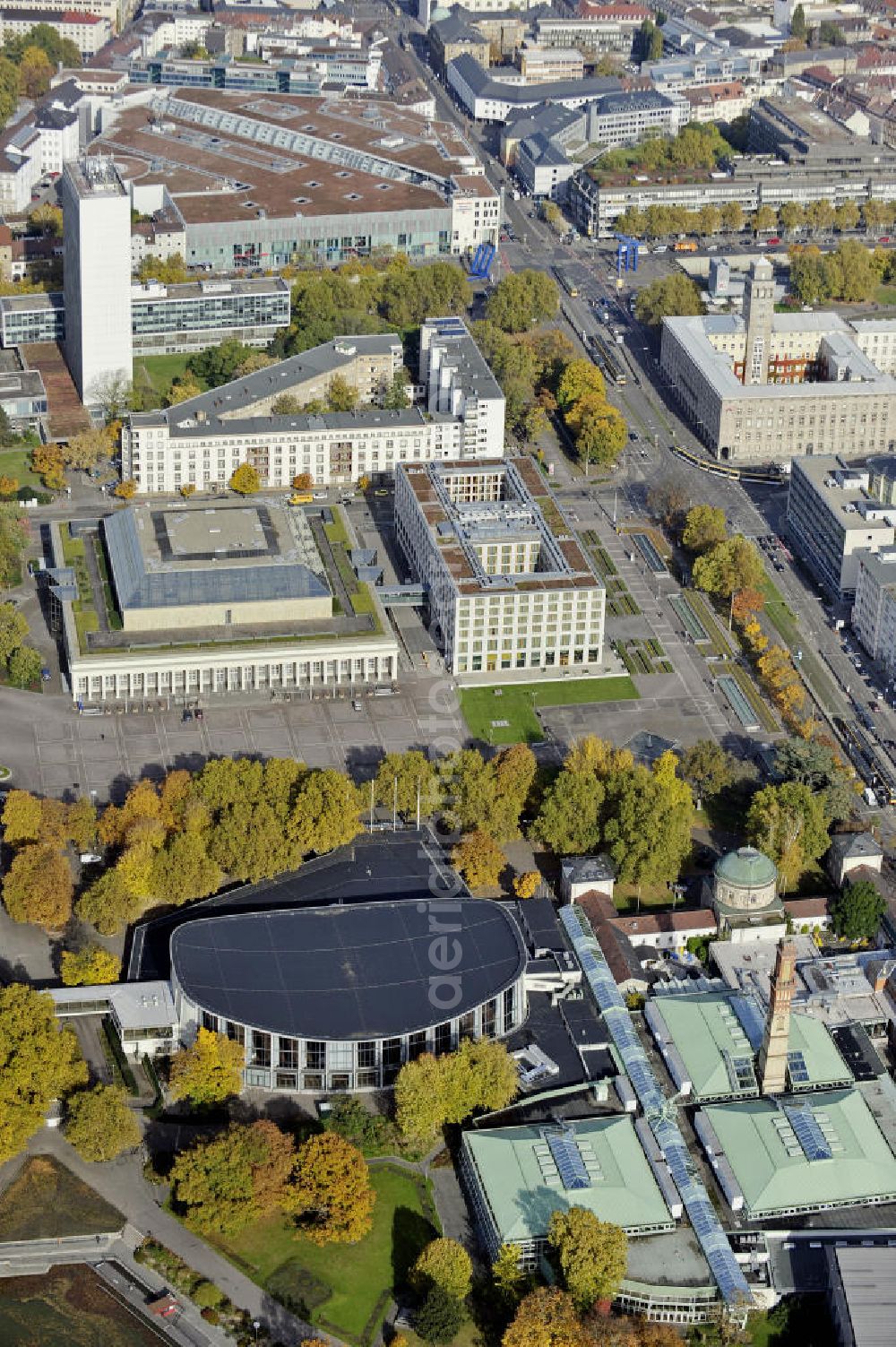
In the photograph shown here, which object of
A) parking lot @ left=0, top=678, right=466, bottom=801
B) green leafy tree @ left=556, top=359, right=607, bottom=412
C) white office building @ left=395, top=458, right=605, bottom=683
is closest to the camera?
parking lot @ left=0, top=678, right=466, bottom=801

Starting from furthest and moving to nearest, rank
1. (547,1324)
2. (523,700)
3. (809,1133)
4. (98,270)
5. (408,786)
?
1. (98,270)
2. (523,700)
3. (408,786)
4. (809,1133)
5. (547,1324)

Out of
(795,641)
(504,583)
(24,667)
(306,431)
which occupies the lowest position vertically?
(795,641)

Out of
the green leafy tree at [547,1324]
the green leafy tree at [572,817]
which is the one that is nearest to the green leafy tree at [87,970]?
the green leafy tree at [572,817]

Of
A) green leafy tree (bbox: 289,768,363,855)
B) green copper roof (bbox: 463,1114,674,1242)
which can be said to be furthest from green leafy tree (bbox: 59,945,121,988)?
green copper roof (bbox: 463,1114,674,1242)

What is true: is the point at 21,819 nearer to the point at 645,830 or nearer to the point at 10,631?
the point at 10,631

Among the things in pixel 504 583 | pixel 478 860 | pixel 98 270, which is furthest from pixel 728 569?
pixel 98 270

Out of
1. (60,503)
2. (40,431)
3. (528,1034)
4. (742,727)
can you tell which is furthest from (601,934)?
(40,431)

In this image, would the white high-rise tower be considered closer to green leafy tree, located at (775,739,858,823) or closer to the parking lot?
the parking lot
